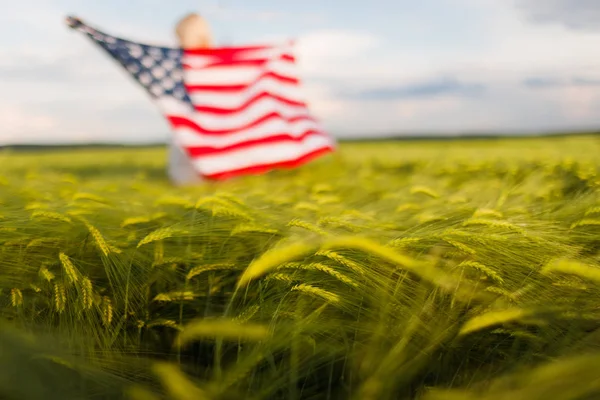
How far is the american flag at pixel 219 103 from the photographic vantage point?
169 inches

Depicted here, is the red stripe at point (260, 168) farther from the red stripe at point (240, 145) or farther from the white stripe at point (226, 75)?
the white stripe at point (226, 75)

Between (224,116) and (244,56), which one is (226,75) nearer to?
(244,56)

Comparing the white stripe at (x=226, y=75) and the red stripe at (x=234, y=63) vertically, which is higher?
the red stripe at (x=234, y=63)

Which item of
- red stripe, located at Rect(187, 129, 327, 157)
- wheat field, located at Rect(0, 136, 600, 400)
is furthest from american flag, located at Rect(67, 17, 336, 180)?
wheat field, located at Rect(0, 136, 600, 400)

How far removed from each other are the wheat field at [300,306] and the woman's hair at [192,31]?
10.9 feet

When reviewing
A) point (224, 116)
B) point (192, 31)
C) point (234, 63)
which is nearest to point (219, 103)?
point (224, 116)

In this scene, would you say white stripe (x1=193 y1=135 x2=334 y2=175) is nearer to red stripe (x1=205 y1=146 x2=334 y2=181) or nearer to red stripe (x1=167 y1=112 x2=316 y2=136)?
red stripe (x1=205 y1=146 x2=334 y2=181)

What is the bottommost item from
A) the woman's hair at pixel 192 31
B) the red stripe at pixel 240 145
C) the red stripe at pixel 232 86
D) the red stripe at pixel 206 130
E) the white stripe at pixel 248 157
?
the white stripe at pixel 248 157

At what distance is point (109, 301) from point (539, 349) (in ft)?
3.91

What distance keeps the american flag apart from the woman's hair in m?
0.30

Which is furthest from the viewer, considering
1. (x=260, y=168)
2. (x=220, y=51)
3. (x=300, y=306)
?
(x=220, y=51)

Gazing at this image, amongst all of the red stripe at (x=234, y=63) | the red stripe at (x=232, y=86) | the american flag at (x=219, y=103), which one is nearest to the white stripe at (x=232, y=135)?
the american flag at (x=219, y=103)

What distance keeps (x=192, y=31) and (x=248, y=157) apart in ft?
4.63

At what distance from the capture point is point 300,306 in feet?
4.17
